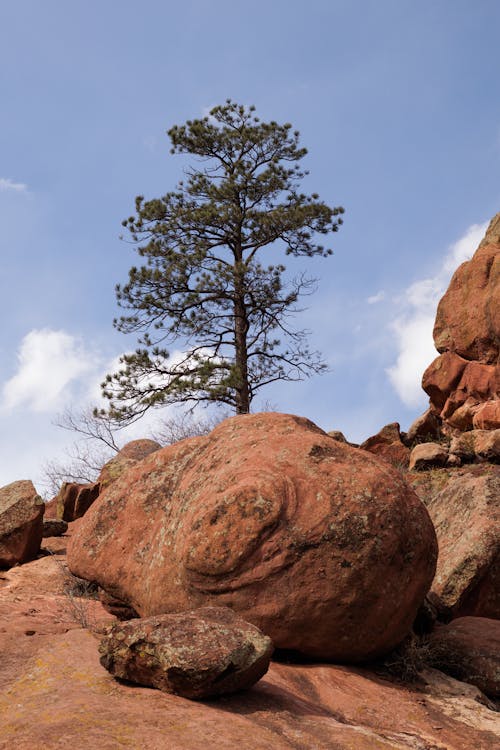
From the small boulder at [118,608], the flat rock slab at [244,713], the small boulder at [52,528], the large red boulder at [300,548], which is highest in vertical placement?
the small boulder at [52,528]

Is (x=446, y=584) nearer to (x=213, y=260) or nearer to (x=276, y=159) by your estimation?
(x=213, y=260)

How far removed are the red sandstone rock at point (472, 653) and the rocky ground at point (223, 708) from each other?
16.4 inches

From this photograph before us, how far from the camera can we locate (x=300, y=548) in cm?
597

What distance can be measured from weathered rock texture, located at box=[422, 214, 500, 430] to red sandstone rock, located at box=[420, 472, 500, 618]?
28.8 ft

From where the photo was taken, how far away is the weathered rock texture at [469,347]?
1836 cm

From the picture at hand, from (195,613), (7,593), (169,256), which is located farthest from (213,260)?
(195,613)

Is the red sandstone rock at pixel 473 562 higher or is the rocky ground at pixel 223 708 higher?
the red sandstone rock at pixel 473 562

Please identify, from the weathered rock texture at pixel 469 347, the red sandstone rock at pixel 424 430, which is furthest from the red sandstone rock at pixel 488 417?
the red sandstone rock at pixel 424 430

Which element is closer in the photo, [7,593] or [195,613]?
[195,613]

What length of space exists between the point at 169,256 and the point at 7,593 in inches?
577

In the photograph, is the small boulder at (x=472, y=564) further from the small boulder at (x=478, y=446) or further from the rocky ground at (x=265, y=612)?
the small boulder at (x=478, y=446)

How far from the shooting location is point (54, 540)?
43.7 ft

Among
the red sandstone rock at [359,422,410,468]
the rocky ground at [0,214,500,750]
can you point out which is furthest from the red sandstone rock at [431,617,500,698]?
the red sandstone rock at [359,422,410,468]

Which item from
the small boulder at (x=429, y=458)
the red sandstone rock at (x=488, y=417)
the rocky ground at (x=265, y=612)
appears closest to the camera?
the rocky ground at (x=265, y=612)
